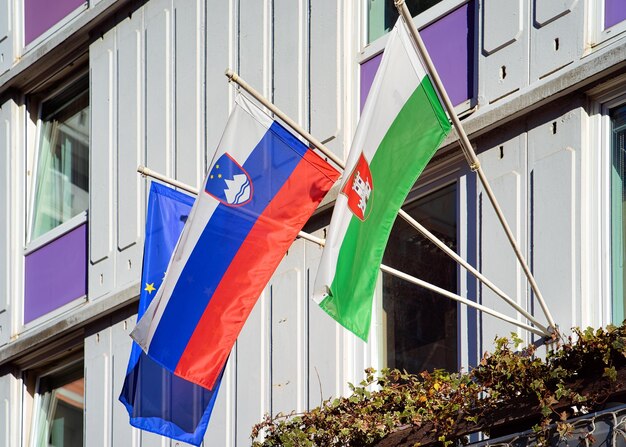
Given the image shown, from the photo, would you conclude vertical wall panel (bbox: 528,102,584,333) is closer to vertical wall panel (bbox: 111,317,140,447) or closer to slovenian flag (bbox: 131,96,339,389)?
slovenian flag (bbox: 131,96,339,389)

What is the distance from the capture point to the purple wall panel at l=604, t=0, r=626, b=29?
1002 centimetres

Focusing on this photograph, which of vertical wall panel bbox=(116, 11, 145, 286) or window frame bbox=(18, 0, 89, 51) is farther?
window frame bbox=(18, 0, 89, 51)

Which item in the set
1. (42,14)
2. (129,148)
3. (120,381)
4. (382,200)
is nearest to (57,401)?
(120,381)

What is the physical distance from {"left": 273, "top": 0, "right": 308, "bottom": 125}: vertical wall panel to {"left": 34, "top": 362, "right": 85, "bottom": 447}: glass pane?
367 cm

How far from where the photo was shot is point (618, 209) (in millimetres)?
9969

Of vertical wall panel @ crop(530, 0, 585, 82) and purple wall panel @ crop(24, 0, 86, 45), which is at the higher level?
purple wall panel @ crop(24, 0, 86, 45)

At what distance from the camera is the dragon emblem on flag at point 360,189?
885 cm

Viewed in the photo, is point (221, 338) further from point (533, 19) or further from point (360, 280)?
point (533, 19)

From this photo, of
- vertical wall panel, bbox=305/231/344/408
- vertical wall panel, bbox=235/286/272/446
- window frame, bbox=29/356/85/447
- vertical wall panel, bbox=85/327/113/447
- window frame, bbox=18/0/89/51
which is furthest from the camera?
window frame, bbox=18/0/89/51

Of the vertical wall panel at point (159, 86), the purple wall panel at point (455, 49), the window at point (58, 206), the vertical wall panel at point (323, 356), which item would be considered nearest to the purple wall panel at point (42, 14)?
the window at point (58, 206)

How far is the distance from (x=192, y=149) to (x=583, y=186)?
14.7 feet

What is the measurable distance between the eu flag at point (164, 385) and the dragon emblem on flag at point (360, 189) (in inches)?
102

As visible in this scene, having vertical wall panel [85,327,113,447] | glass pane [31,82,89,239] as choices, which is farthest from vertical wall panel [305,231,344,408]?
glass pane [31,82,89,239]

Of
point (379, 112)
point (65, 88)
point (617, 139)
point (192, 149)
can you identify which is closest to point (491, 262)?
point (617, 139)
